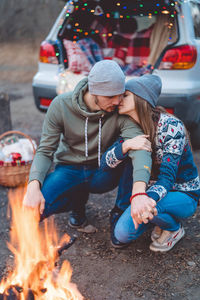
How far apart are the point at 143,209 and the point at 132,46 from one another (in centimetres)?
400

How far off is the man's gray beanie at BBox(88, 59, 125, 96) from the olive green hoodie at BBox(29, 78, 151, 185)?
23 centimetres

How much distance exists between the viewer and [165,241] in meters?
2.60

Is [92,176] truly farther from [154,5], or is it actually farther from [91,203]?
[154,5]

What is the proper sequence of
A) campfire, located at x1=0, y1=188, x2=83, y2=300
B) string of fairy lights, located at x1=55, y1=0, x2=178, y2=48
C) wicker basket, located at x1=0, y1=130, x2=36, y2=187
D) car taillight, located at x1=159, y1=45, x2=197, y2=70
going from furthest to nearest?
string of fairy lights, located at x1=55, y1=0, x2=178, y2=48 < car taillight, located at x1=159, y1=45, x2=197, y2=70 < wicker basket, located at x1=0, y1=130, x2=36, y2=187 < campfire, located at x1=0, y1=188, x2=83, y2=300

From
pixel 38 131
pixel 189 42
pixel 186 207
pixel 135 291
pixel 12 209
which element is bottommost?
pixel 38 131

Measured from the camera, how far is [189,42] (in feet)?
12.9

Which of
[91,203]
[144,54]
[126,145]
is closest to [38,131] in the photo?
[144,54]

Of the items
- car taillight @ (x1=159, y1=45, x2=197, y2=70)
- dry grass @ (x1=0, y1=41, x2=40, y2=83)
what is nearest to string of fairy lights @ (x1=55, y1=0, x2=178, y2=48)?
car taillight @ (x1=159, y1=45, x2=197, y2=70)

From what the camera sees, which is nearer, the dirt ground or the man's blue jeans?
the dirt ground

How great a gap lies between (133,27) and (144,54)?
0.49 meters

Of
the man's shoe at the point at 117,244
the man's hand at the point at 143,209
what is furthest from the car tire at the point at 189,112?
the man's hand at the point at 143,209

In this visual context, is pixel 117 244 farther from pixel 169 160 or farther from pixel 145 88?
pixel 145 88

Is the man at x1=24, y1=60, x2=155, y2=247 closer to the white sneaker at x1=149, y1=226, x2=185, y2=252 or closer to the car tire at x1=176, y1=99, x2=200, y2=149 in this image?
the white sneaker at x1=149, y1=226, x2=185, y2=252

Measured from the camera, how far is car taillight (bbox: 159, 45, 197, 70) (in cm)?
391
